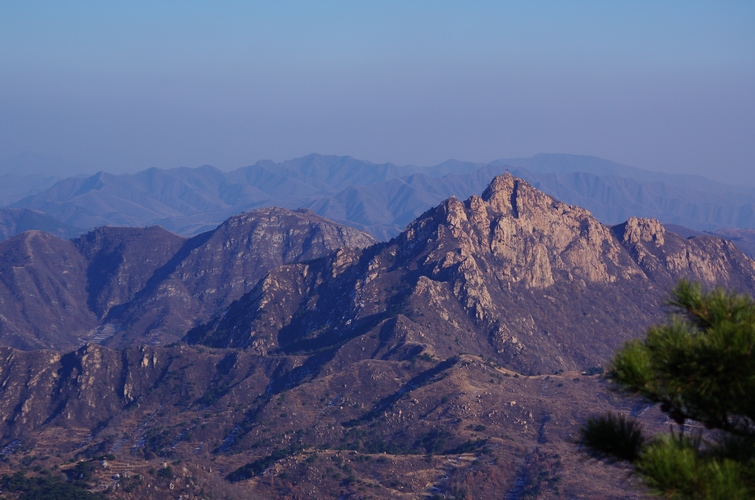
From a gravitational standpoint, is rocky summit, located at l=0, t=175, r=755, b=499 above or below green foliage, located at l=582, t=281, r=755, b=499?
below

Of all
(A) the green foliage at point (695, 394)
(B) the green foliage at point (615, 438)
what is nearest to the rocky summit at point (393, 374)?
(B) the green foliage at point (615, 438)

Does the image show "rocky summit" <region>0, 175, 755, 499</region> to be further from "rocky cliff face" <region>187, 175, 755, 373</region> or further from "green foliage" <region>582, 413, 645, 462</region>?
"green foliage" <region>582, 413, 645, 462</region>

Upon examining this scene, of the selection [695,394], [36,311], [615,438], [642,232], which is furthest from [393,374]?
[36,311]

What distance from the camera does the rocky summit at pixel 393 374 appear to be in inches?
2936

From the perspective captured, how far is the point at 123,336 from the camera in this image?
176 metres

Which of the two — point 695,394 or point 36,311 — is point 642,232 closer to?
point 36,311

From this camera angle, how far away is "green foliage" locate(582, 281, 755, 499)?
11648 mm

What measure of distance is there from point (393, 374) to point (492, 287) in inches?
1285

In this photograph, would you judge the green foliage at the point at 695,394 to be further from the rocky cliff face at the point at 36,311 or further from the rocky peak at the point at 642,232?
the rocky cliff face at the point at 36,311

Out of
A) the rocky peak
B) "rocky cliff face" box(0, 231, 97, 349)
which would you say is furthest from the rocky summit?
"rocky cliff face" box(0, 231, 97, 349)

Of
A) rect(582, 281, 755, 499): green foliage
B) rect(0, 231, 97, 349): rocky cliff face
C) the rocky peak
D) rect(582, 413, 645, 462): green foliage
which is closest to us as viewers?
rect(582, 281, 755, 499): green foliage

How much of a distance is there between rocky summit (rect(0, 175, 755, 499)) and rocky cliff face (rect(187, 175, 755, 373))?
335mm

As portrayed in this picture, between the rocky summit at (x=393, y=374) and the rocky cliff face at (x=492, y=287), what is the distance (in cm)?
33

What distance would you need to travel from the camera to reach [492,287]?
13238cm
